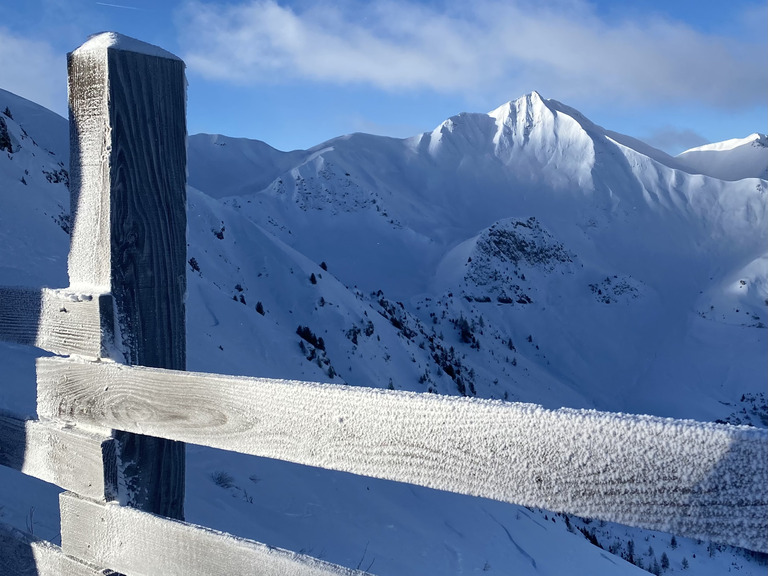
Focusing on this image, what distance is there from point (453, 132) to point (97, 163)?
43.1 metres

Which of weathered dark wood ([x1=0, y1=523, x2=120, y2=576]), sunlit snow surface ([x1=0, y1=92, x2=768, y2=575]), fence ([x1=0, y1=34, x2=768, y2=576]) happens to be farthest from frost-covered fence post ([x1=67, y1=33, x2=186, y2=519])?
sunlit snow surface ([x1=0, y1=92, x2=768, y2=575])

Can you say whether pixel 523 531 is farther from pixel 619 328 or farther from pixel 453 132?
pixel 453 132

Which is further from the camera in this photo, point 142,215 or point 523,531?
point 523,531

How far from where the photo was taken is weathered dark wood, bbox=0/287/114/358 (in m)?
1.72

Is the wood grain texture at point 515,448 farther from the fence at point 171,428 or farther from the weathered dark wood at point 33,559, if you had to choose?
the weathered dark wood at point 33,559

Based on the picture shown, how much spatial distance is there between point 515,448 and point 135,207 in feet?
4.30

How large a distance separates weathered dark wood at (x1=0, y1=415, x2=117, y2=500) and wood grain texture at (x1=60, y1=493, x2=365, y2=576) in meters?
0.05

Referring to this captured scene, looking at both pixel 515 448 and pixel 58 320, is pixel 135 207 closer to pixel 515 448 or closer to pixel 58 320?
pixel 58 320

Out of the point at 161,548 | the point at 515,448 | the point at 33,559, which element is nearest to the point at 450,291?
the point at 33,559

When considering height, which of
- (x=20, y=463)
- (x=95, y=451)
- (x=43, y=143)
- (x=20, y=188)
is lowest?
(x=20, y=463)

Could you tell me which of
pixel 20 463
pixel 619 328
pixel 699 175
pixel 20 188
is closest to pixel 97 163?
pixel 20 463

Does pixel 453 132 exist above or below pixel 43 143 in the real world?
above

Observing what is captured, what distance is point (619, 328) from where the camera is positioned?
2594cm

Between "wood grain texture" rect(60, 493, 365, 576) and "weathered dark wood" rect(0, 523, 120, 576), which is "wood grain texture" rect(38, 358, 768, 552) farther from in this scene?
"weathered dark wood" rect(0, 523, 120, 576)
